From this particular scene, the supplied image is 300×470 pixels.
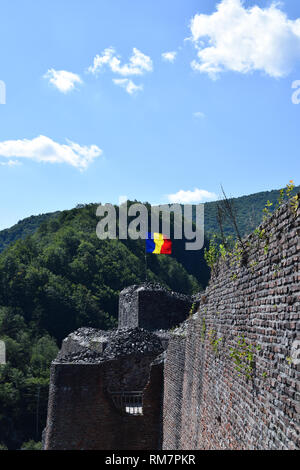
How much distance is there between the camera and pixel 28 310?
4856 centimetres

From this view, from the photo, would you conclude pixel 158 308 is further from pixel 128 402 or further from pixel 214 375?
pixel 214 375

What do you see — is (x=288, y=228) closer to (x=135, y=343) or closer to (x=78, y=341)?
(x=135, y=343)

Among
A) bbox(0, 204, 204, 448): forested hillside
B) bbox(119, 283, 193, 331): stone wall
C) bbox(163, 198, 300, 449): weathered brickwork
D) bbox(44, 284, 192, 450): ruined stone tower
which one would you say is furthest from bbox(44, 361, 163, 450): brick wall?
bbox(0, 204, 204, 448): forested hillside

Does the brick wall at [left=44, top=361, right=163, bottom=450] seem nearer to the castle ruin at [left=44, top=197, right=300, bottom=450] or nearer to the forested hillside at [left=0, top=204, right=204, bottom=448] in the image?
the castle ruin at [left=44, top=197, right=300, bottom=450]

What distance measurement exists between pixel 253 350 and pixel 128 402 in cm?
853

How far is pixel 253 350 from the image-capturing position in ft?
14.0

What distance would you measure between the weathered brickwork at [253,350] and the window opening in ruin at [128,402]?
4.17m

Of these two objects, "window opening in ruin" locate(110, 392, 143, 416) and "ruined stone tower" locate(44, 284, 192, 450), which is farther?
"window opening in ruin" locate(110, 392, 143, 416)

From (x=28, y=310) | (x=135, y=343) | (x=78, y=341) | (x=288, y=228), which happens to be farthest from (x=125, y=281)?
(x=288, y=228)

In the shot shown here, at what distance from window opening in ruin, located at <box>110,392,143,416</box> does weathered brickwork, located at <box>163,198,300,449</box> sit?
13.7 feet

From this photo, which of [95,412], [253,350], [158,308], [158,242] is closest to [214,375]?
[253,350]

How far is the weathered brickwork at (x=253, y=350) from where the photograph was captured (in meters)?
3.42

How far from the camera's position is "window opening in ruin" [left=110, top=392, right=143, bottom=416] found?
11.2 metres
